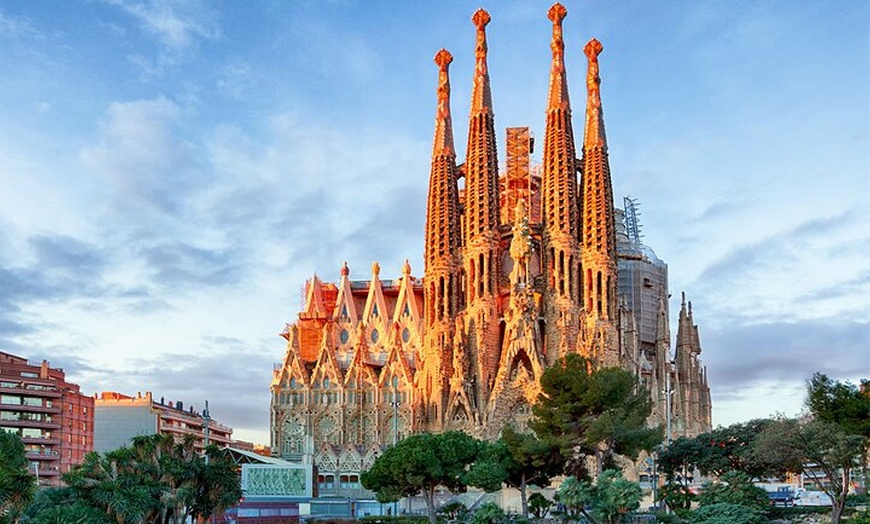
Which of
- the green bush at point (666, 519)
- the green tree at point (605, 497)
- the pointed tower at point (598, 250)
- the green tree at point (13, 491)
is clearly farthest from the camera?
the pointed tower at point (598, 250)

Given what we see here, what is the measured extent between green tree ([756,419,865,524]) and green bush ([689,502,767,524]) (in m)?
3.32

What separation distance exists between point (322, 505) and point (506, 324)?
28.4m

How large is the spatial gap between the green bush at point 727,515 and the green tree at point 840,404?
25.3ft

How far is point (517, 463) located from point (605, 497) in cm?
862

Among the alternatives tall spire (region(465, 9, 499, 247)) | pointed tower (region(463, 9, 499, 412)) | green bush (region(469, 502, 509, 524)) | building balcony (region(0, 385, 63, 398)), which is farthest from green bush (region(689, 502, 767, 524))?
building balcony (region(0, 385, 63, 398))

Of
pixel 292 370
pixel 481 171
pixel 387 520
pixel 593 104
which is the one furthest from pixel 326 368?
pixel 387 520

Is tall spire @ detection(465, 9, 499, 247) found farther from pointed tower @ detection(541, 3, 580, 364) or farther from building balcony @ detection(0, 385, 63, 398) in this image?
building balcony @ detection(0, 385, 63, 398)

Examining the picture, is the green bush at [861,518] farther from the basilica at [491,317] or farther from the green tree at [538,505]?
the basilica at [491,317]

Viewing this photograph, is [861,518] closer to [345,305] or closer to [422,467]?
[422,467]

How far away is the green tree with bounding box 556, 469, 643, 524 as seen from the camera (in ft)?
132

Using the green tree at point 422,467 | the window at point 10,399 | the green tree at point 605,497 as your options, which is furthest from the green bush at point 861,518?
the window at point 10,399

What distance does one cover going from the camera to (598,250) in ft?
256

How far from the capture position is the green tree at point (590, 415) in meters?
48.8

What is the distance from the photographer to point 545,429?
5044 cm
